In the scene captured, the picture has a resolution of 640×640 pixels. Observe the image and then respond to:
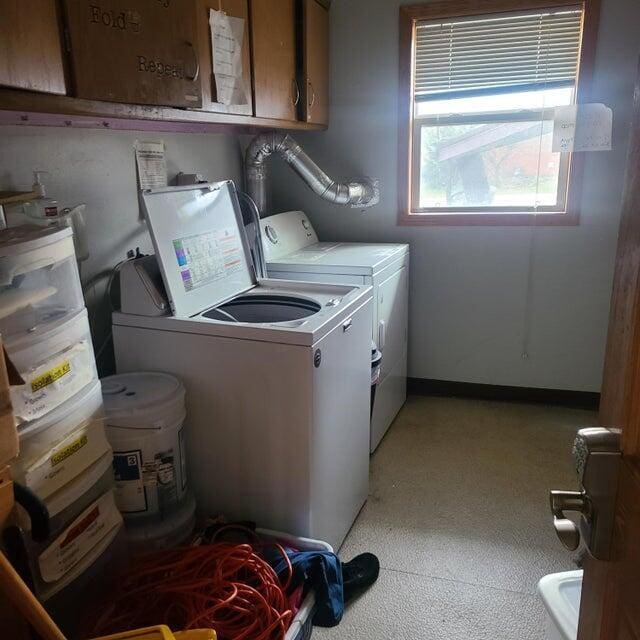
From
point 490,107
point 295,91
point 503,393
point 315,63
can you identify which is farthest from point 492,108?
point 503,393

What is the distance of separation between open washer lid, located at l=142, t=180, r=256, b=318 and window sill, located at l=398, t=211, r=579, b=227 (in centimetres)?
124

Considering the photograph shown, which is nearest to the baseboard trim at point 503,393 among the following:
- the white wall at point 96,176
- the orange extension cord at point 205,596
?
the white wall at point 96,176

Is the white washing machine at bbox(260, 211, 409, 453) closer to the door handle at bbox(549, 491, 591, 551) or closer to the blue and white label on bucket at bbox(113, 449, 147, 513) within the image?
the blue and white label on bucket at bbox(113, 449, 147, 513)

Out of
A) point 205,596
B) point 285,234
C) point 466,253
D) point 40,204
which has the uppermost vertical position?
point 40,204

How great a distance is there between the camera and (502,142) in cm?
299

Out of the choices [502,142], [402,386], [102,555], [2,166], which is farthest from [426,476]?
[2,166]

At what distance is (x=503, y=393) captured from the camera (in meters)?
3.28

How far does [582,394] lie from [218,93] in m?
2.51

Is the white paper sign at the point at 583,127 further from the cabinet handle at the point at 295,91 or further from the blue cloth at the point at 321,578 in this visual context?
the blue cloth at the point at 321,578

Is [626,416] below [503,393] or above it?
above

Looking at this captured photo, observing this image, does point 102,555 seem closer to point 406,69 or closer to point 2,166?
point 2,166

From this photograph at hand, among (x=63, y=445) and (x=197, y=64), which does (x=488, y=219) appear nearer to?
(x=197, y=64)

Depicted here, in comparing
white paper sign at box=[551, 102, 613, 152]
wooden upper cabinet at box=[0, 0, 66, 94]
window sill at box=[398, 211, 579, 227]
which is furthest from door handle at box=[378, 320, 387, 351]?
wooden upper cabinet at box=[0, 0, 66, 94]

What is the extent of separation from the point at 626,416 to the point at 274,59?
2.17m
